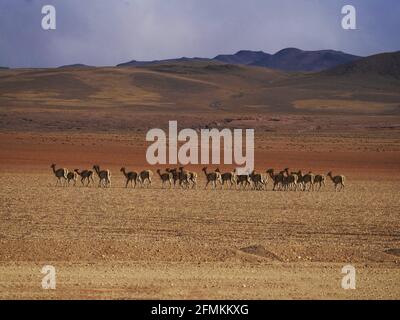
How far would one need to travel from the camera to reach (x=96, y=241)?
17.2m

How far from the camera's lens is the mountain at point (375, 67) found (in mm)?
148750

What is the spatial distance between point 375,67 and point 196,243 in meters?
140

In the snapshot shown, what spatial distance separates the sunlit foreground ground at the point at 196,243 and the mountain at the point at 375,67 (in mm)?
123456

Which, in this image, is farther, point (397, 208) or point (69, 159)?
point (69, 159)

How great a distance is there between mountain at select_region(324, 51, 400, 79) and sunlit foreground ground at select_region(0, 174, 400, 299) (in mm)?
123456

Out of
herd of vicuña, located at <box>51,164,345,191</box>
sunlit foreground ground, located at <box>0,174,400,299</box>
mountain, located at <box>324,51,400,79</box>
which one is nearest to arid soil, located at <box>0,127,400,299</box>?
sunlit foreground ground, located at <box>0,174,400,299</box>

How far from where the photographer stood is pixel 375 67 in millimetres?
152500

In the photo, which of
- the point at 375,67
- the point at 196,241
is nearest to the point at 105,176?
the point at 196,241

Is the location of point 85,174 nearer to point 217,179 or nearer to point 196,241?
point 217,179

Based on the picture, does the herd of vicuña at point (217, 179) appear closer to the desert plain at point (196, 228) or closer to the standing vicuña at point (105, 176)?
the standing vicuña at point (105, 176)

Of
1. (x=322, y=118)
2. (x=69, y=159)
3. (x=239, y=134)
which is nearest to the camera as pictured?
(x=69, y=159)
